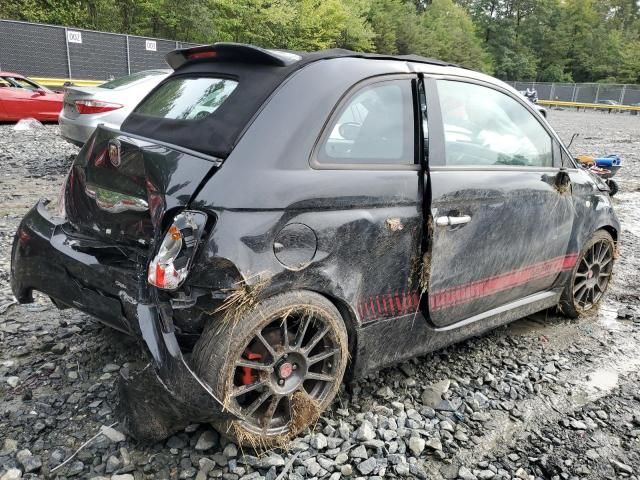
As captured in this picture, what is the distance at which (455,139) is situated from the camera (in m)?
2.95

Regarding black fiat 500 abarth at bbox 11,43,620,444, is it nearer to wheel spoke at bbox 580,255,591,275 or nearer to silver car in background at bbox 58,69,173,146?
wheel spoke at bbox 580,255,591,275

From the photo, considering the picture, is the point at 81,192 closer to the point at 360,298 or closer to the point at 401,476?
the point at 360,298

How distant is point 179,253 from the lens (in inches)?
84.3

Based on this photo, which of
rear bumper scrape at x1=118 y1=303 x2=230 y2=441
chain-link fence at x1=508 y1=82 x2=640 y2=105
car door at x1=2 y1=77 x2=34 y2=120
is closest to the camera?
rear bumper scrape at x1=118 y1=303 x2=230 y2=441

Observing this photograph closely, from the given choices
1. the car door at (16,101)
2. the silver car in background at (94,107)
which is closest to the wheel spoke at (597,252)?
the silver car in background at (94,107)

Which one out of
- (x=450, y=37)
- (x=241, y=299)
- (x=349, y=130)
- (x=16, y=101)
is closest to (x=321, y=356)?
(x=241, y=299)

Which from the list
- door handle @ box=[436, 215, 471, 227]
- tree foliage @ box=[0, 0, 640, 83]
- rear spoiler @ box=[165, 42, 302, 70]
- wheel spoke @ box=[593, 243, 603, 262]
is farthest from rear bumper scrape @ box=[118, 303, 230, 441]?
tree foliage @ box=[0, 0, 640, 83]

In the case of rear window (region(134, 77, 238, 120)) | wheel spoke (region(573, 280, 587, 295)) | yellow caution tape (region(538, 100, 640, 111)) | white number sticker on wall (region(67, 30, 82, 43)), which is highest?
white number sticker on wall (region(67, 30, 82, 43))

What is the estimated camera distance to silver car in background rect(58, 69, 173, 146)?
296 inches

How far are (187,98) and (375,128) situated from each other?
1053mm

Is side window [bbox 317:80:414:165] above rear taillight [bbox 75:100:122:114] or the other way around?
above

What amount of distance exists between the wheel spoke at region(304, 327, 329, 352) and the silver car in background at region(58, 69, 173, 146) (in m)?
5.99

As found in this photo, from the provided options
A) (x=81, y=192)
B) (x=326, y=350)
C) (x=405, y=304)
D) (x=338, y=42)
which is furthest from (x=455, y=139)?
(x=338, y=42)

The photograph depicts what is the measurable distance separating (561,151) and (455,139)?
1184 mm
